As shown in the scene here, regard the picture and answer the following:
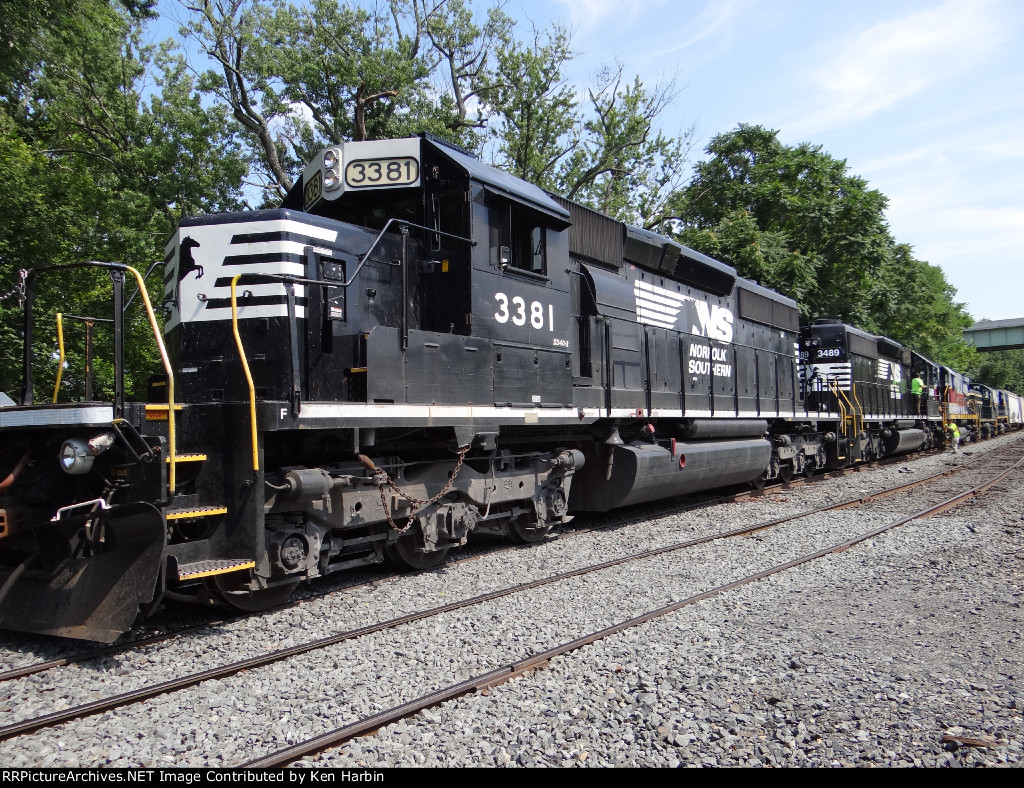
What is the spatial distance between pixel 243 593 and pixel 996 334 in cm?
6713

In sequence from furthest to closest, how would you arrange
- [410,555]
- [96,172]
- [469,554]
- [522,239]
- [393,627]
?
[96,172] → [469,554] → [522,239] → [410,555] → [393,627]

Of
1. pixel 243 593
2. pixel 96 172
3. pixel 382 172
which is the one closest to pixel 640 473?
pixel 382 172

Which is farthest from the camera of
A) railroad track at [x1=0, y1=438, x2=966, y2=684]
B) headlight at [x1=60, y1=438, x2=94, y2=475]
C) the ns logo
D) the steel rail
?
the ns logo

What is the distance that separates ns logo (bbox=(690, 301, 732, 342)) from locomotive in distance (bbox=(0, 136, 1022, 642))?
119 cm

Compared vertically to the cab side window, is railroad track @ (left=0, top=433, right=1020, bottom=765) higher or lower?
lower

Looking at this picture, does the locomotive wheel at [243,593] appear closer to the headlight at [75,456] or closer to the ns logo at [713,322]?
the headlight at [75,456]

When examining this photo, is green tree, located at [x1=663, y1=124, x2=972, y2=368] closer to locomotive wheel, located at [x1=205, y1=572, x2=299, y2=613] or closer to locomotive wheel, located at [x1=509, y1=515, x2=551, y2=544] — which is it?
locomotive wheel, located at [x1=509, y1=515, x2=551, y2=544]

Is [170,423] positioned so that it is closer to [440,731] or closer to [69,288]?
[440,731]

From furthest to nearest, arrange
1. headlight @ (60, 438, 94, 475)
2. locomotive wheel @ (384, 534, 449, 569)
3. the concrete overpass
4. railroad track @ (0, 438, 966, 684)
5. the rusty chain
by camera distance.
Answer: the concrete overpass, locomotive wheel @ (384, 534, 449, 569), the rusty chain, railroad track @ (0, 438, 966, 684), headlight @ (60, 438, 94, 475)

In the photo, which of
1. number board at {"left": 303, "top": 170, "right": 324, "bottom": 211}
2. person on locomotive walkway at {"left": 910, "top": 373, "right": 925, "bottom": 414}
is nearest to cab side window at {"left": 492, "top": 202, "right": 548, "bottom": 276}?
number board at {"left": 303, "top": 170, "right": 324, "bottom": 211}

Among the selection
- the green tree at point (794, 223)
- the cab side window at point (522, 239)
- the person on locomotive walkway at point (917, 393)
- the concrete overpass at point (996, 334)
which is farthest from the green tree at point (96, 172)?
the concrete overpass at point (996, 334)

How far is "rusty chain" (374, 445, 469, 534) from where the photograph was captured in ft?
17.9

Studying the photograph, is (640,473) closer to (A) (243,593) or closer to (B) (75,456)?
(A) (243,593)

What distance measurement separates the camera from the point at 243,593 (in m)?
4.77
